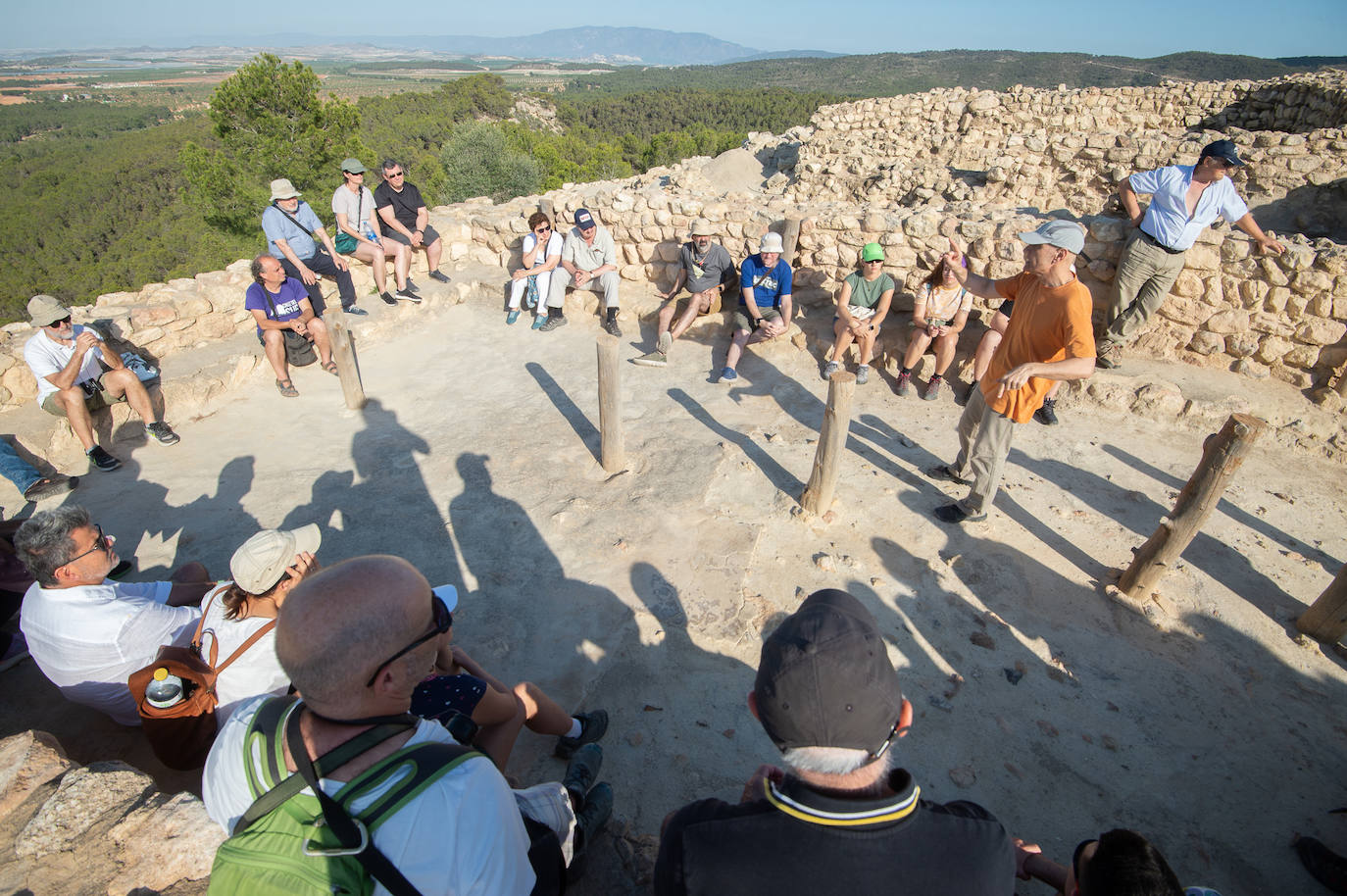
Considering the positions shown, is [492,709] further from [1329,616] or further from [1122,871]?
[1329,616]

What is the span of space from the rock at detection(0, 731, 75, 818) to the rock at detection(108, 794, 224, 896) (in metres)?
0.54

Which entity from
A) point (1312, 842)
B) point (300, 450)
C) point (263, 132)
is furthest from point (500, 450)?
point (263, 132)

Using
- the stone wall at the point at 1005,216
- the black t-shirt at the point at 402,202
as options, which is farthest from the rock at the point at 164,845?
the black t-shirt at the point at 402,202

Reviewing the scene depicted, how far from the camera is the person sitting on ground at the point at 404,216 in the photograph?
785 centimetres

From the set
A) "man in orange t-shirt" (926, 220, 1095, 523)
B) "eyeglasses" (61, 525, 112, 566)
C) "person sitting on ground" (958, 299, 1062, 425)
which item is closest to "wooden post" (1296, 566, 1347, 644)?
"man in orange t-shirt" (926, 220, 1095, 523)

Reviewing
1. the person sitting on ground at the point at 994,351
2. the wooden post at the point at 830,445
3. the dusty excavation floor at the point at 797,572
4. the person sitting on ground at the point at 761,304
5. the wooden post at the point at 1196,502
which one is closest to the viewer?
the dusty excavation floor at the point at 797,572

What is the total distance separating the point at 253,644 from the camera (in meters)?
2.64

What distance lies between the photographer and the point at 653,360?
699 centimetres

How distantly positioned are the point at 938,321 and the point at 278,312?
22.4 ft

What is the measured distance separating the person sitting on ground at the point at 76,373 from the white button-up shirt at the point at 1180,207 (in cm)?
942

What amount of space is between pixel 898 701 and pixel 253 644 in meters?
2.67

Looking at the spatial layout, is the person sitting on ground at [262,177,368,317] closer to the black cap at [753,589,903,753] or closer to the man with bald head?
the man with bald head

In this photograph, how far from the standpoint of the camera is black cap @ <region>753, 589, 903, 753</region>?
4.69ft

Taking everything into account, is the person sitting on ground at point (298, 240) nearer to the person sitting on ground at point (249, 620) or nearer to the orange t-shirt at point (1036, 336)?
the person sitting on ground at point (249, 620)
